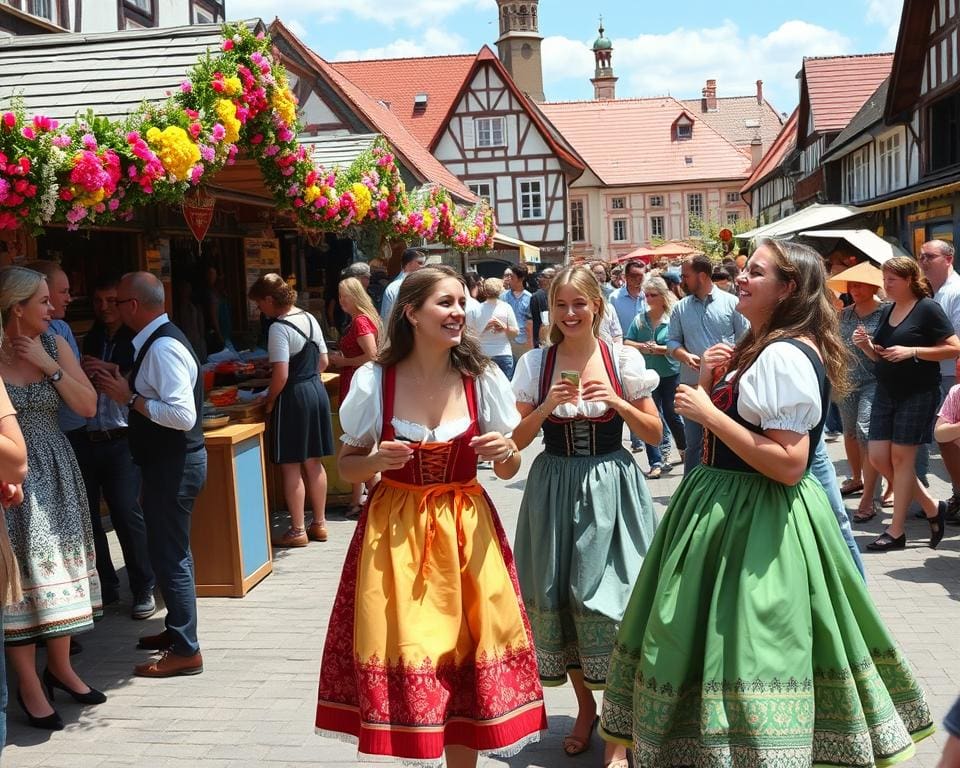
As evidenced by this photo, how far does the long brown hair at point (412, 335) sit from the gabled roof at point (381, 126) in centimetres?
2347

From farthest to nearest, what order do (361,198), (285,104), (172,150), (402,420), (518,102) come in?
(518,102) < (361,198) < (285,104) < (172,150) < (402,420)

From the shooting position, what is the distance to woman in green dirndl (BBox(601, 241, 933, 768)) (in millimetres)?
3287

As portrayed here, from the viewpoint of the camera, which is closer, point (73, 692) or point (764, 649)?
point (764, 649)

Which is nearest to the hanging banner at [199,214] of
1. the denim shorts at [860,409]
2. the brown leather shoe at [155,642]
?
the brown leather shoe at [155,642]

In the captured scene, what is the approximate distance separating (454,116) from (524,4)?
39.4 m

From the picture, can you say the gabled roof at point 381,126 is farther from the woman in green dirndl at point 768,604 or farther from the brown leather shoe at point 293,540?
the woman in green dirndl at point 768,604

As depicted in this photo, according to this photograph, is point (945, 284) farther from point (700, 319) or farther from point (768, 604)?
point (768, 604)

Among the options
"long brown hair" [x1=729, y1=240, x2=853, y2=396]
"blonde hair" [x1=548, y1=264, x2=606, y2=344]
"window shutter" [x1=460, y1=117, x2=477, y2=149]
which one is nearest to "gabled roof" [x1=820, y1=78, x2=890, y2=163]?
"window shutter" [x1=460, y1=117, x2=477, y2=149]

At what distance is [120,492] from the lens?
630cm

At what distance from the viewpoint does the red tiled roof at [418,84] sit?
148 feet

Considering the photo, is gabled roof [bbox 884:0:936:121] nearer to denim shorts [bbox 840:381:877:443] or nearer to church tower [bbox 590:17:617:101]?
denim shorts [bbox 840:381:877:443]

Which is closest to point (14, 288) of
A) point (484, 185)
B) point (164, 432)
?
point (164, 432)

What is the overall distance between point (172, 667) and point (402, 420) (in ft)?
7.70

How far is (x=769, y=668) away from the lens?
3.27 meters
